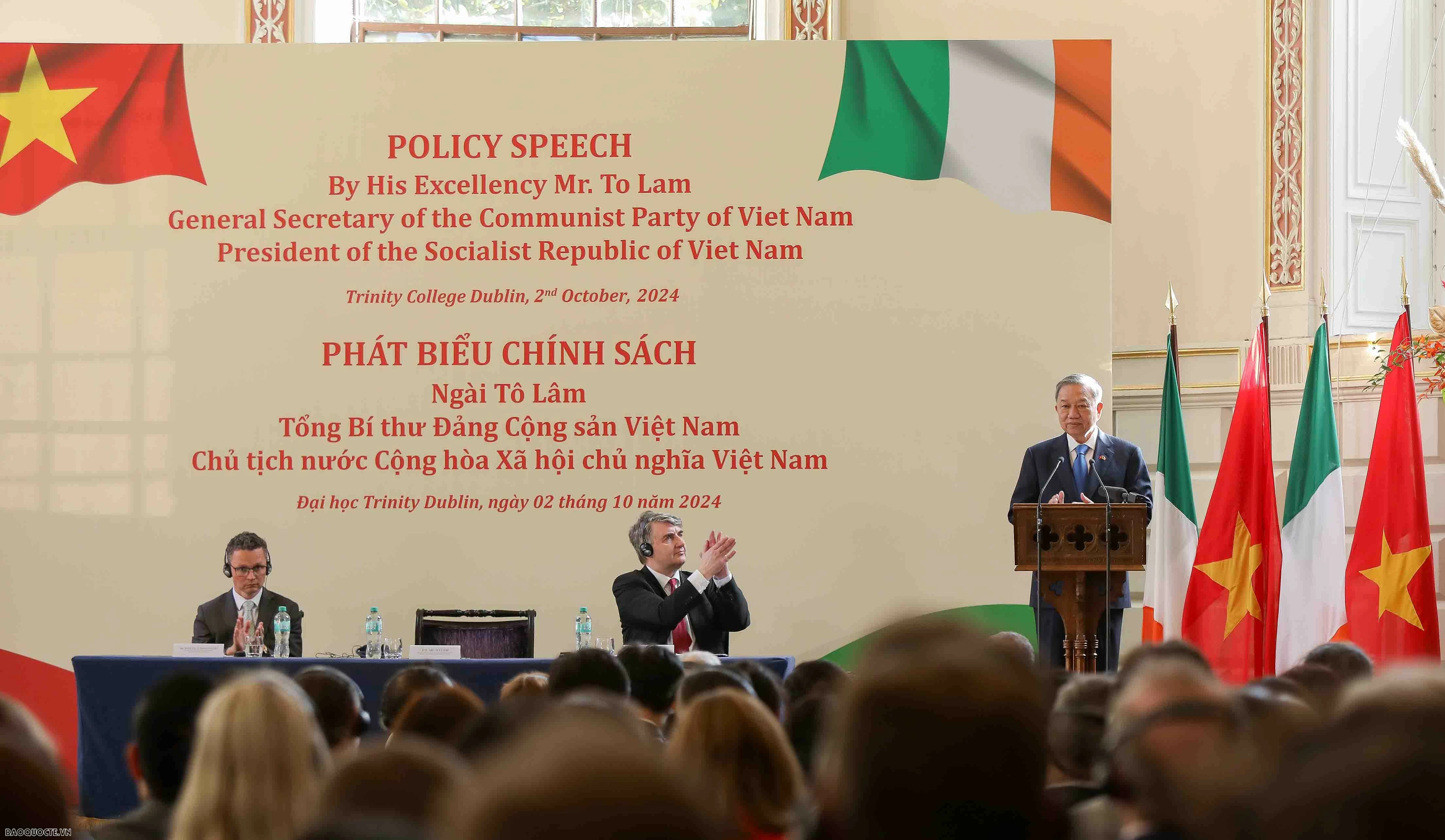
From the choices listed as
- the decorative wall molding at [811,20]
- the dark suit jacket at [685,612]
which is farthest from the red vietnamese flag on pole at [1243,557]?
the decorative wall molding at [811,20]

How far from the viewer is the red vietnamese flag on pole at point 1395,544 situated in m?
5.68

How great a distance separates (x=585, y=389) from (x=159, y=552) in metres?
2.10

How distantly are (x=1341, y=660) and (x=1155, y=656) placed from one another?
3.95 ft

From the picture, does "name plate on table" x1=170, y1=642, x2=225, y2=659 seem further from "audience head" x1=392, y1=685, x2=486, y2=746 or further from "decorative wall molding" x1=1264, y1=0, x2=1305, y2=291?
"decorative wall molding" x1=1264, y1=0, x2=1305, y2=291

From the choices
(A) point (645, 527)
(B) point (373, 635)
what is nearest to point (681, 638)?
(A) point (645, 527)

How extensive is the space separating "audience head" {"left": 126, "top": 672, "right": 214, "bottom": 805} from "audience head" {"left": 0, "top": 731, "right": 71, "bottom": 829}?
1.07m

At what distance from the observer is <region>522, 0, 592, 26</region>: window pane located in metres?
8.05

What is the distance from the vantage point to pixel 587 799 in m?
0.77

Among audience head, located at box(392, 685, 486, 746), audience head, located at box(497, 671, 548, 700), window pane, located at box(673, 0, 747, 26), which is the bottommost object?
audience head, located at box(497, 671, 548, 700)

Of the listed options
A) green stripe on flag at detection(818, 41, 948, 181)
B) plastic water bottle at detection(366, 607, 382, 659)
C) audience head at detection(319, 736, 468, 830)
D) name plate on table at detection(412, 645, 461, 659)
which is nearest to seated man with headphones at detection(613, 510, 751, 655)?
name plate on table at detection(412, 645, 461, 659)

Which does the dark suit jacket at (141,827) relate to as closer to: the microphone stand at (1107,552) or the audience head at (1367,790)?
the audience head at (1367,790)

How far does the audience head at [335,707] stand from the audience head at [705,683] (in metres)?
0.56

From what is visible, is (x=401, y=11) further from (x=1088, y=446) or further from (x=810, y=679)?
(x=810, y=679)

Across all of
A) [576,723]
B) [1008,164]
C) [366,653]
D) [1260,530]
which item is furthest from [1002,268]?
[576,723]
